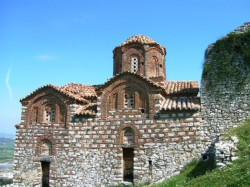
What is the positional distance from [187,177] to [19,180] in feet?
30.2

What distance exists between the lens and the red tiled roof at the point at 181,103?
1288 cm

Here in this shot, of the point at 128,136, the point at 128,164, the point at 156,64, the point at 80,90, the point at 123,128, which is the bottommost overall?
the point at 128,164

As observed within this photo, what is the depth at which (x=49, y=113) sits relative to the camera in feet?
50.3

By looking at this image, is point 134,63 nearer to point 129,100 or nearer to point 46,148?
point 129,100

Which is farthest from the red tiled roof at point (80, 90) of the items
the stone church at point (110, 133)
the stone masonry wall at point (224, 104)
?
the stone masonry wall at point (224, 104)

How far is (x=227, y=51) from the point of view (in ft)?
43.6

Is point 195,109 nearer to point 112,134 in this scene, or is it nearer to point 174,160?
point 174,160

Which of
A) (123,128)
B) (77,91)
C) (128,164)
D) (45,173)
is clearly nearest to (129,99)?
(123,128)

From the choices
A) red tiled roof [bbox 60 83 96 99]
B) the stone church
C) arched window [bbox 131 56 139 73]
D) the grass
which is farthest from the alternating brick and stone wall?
arched window [bbox 131 56 139 73]

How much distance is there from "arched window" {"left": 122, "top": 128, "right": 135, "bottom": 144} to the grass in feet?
9.52

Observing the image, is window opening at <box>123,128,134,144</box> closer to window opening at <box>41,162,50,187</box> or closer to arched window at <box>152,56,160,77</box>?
window opening at <box>41,162,50,187</box>

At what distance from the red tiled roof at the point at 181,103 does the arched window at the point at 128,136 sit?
1983 mm

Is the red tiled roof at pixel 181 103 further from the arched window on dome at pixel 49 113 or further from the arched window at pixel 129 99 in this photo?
the arched window on dome at pixel 49 113

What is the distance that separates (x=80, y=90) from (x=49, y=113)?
8.53 feet
